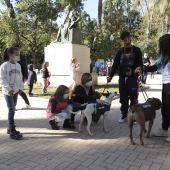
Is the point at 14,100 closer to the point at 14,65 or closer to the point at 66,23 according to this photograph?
the point at 14,65

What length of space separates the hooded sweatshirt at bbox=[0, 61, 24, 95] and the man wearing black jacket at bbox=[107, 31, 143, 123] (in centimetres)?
224

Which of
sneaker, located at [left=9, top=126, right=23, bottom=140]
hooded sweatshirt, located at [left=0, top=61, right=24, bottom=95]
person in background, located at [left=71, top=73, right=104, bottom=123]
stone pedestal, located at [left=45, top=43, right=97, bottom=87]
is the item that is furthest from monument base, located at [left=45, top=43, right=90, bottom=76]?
sneaker, located at [left=9, top=126, right=23, bottom=140]

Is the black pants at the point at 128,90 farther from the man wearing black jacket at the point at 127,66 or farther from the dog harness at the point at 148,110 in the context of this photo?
the dog harness at the point at 148,110

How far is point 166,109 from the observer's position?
467cm

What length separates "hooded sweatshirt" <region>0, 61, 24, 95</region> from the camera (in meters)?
4.59

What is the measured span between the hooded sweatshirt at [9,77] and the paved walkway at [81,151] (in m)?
1.00

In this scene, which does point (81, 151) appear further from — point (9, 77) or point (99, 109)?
point (9, 77)

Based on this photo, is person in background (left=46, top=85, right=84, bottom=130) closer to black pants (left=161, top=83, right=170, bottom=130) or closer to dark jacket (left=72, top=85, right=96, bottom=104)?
dark jacket (left=72, top=85, right=96, bottom=104)

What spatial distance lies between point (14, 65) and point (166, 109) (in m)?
3.00

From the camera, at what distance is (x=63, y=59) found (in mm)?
12281

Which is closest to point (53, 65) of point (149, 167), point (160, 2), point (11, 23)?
point (160, 2)

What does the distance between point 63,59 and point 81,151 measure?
854 centimetres

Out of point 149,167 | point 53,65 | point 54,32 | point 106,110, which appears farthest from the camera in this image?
point 54,32

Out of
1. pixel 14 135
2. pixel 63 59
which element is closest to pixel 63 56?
pixel 63 59
